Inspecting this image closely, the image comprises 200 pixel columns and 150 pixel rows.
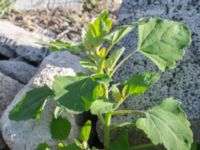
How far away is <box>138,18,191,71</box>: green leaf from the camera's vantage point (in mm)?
2215

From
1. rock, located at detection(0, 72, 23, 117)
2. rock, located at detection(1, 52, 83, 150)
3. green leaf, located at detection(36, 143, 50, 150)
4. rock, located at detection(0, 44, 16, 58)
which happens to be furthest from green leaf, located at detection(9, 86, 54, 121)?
rock, located at detection(0, 44, 16, 58)

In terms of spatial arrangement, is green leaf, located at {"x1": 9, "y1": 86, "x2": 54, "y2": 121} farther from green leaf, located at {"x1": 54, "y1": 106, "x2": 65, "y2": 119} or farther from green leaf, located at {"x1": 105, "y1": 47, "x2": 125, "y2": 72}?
green leaf, located at {"x1": 105, "y1": 47, "x2": 125, "y2": 72}

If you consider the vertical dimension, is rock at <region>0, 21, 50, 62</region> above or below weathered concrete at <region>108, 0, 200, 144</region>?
below

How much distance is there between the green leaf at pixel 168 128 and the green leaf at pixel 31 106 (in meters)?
0.41

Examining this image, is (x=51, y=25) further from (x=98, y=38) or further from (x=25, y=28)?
(x=98, y=38)

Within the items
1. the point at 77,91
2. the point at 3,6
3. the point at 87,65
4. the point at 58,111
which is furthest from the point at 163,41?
the point at 3,6

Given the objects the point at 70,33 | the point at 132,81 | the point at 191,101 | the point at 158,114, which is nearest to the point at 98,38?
the point at 132,81

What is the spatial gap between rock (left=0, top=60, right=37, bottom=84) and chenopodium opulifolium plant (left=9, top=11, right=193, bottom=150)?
1.00m

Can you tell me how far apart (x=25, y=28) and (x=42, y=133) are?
2195 mm

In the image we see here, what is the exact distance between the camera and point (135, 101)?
264 centimetres

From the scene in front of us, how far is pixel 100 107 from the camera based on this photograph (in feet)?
7.07

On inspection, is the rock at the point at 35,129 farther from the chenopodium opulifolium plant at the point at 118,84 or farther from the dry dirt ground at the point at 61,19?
the dry dirt ground at the point at 61,19

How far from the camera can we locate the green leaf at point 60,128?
8.25ft

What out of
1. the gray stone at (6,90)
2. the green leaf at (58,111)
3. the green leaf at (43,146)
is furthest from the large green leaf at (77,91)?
the gray stone at (6,90)
